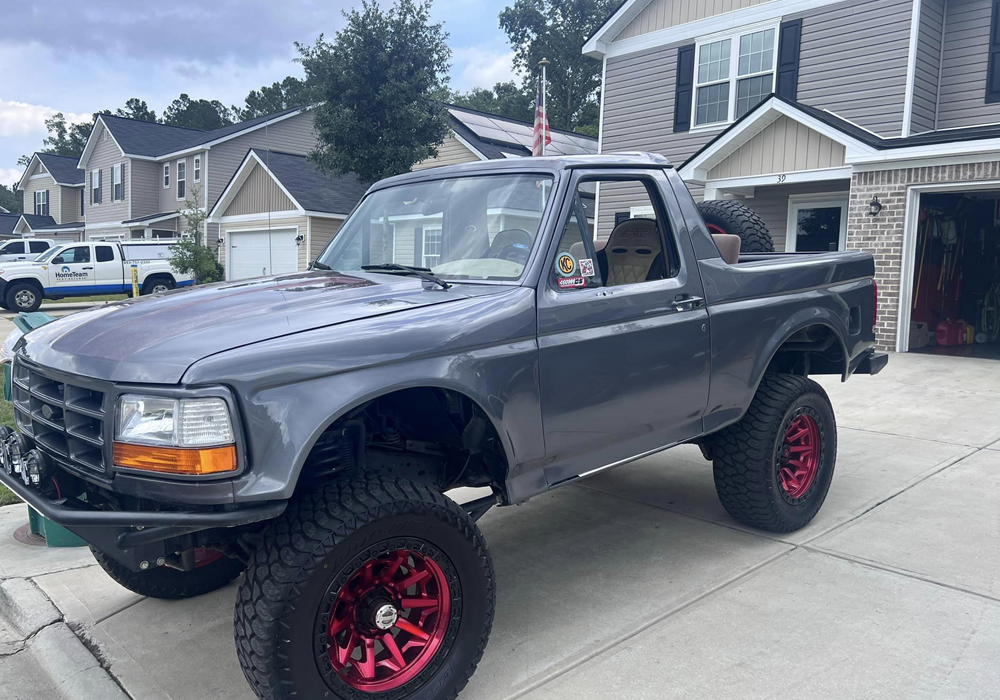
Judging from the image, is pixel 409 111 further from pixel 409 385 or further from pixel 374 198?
pixel 409 385

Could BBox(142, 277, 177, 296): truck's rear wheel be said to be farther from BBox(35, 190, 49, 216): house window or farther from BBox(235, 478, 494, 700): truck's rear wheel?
BBox(35, 190, 49, 216): house window

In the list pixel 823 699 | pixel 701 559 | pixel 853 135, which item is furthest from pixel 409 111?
pixel 823 699

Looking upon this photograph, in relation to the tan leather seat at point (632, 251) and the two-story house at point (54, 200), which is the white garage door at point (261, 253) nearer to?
the two-story house at point (54, 200)

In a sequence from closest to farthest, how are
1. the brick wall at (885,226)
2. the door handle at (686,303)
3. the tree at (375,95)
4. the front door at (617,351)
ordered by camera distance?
the front door at (617,351) → the door handle at (686,303) → the brick wall at (885,226) → the tree at (375,95)

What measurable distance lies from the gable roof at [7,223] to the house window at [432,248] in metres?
53.5

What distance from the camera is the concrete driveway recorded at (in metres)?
3.04

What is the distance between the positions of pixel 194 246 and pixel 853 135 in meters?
17.9

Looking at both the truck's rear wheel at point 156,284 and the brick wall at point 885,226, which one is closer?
the brick wall at point 885,226

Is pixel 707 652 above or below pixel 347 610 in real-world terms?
below

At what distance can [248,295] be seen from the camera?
315cm

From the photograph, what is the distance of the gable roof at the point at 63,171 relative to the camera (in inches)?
1725

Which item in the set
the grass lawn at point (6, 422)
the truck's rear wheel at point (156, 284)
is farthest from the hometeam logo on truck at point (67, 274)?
the grass lawn at point (6, 422)

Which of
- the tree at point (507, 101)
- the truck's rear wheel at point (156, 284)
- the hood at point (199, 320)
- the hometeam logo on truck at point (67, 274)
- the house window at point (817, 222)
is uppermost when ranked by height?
the tree at point (507, 101)

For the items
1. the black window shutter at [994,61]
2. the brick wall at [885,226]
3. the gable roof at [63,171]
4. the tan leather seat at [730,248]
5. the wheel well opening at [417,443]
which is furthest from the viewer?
the gable roof at [63,171]
